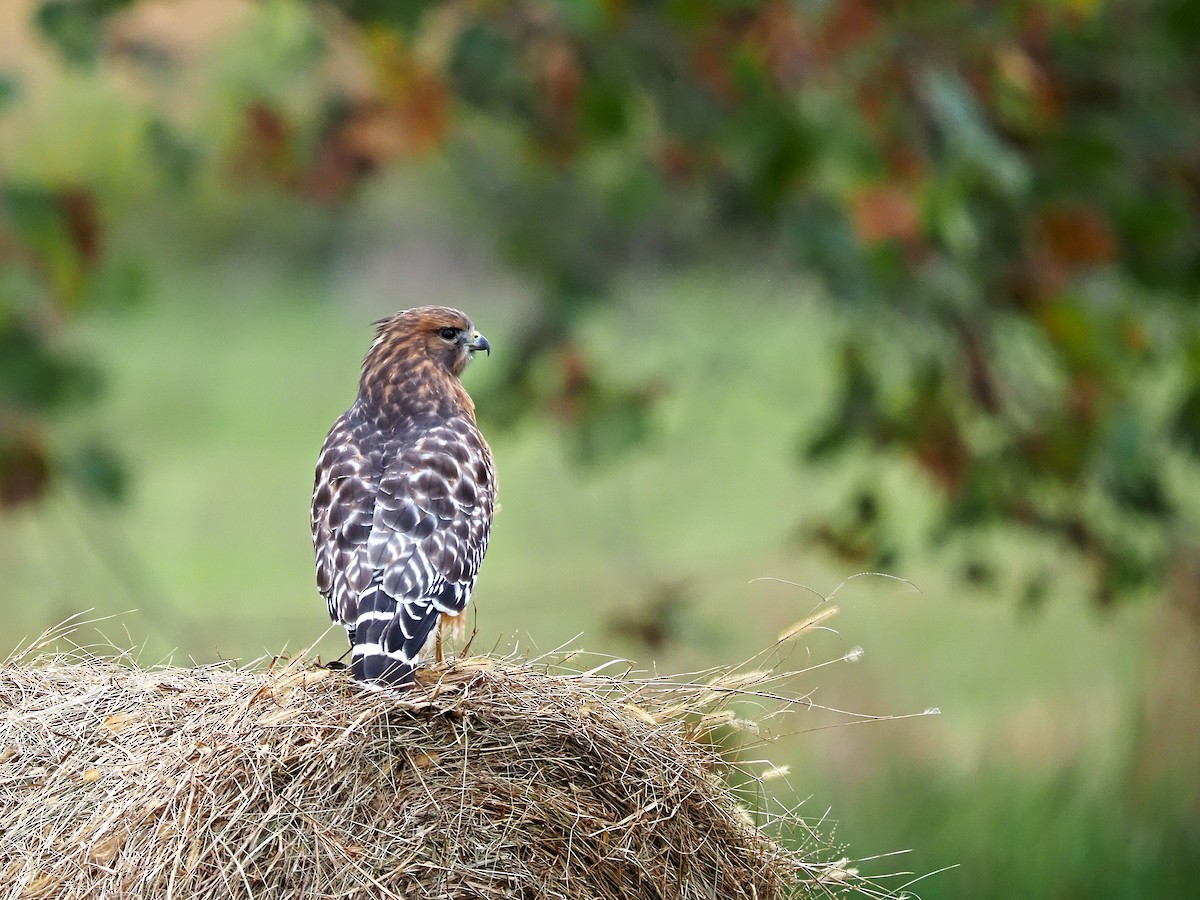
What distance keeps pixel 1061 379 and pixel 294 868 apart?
14.8ft

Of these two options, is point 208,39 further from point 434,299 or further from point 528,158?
point 434,299

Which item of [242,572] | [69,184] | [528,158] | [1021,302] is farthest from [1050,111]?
[242,572]

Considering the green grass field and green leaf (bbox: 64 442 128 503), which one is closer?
green leaf (bbox: 64 442 128 503)

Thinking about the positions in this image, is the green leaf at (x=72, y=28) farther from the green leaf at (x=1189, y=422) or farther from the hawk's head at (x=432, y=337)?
the green leaf at (x=1189, y=422)

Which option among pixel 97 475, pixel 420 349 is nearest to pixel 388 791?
pixel 420 349

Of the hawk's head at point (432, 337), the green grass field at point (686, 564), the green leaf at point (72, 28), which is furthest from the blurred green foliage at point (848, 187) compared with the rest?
the hawk's head at point (432, 337)

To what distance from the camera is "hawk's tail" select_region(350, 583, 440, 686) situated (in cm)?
286

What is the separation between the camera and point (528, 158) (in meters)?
6.49

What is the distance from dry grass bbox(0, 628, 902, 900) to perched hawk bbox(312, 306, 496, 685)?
15cm

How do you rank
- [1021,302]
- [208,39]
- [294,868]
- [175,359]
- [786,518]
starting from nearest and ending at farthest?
1. [294,868]
2. [1021,302]
3. [208,39]
4. [786,518]
5. [175,359]

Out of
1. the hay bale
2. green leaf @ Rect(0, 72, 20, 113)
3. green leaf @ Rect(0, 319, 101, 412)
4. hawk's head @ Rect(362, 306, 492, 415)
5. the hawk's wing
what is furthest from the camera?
green leaf @ Rect(0, 319, 101, 412)

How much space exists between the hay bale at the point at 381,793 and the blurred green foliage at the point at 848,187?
230 centimetres

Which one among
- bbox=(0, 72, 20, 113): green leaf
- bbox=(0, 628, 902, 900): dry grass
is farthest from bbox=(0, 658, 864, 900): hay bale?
bbox=(0, 72, 20, 113): green leaf

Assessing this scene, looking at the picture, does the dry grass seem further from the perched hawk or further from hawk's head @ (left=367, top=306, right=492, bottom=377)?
hawk's head @ (left=367, top=306, right=492, bottom=377)
